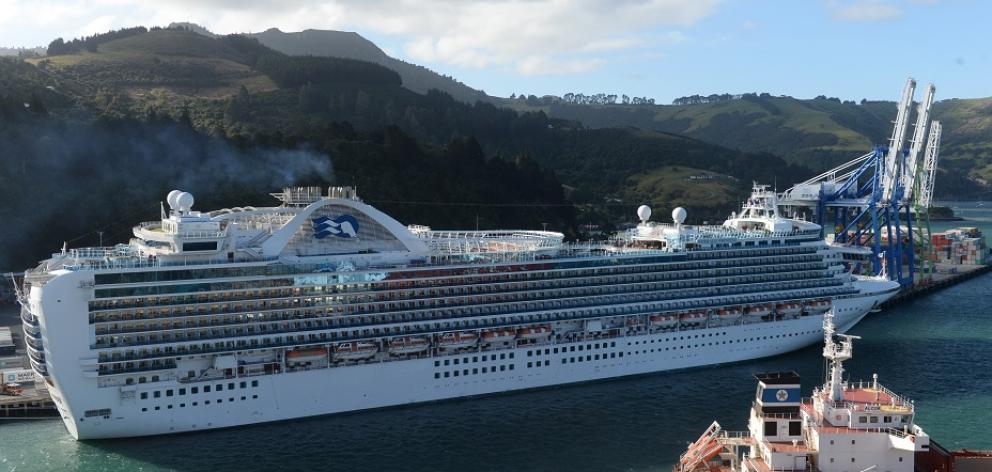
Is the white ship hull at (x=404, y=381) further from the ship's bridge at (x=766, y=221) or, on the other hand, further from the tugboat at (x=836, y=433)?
the tugboat at (x=836, y=433)

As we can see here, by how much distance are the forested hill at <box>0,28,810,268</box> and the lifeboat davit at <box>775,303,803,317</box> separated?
42246 millimetres

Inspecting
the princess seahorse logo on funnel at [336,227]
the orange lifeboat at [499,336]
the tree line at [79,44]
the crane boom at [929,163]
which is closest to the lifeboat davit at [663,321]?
the orange lifeboat at [499,336]

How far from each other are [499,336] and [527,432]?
19.0 ft

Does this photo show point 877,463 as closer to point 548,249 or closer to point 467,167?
point 548,249

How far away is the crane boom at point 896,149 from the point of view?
70.4 m

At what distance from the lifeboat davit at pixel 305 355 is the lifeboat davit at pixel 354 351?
0.65 m

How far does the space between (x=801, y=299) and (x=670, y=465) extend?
2077cm

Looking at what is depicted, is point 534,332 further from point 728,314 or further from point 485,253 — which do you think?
point 728,314

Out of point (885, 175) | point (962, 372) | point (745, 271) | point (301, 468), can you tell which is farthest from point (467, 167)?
point (301, 468)

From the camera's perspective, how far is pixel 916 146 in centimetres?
Answer: 7269

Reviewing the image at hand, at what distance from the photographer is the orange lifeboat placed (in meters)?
41.4

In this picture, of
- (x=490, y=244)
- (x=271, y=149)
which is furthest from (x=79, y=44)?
(x=490, y=244)

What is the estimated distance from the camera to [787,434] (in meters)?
26.4

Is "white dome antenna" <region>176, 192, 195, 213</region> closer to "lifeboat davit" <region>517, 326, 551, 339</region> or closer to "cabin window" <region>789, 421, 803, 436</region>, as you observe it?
"lifeboat davit" <region>517, 326, 551, 339</region>
